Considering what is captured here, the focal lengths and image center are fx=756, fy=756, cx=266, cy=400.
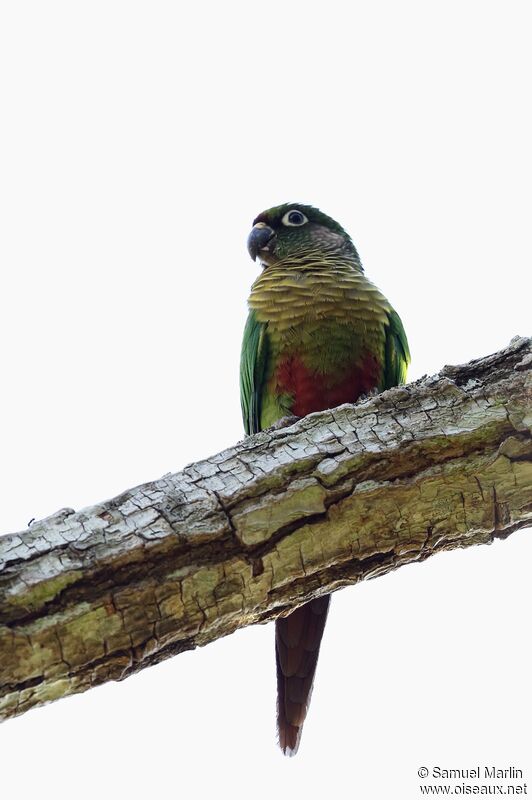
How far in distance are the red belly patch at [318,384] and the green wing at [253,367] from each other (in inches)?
5.9

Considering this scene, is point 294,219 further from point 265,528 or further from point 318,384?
point 265,528

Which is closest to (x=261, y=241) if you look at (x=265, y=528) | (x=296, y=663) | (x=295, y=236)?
(x=295, y=236)

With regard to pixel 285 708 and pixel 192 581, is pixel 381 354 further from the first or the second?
pixel 192 581

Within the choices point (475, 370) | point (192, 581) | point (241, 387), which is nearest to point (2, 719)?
point (192, 581)

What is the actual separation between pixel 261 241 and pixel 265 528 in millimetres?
3579

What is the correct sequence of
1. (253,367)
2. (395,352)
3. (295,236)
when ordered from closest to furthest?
(253,367) < (395,352) < (295,236)

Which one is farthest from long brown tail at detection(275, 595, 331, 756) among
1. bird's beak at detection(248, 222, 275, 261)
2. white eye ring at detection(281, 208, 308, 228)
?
white eye ring at detection(281, 208, 308, 228)

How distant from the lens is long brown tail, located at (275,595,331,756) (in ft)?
12.7

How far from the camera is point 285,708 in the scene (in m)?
3.91

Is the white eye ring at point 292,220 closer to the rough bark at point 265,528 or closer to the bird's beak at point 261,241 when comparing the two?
the bird's beak at point 261,241

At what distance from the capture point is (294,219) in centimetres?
610

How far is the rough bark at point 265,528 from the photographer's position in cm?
259

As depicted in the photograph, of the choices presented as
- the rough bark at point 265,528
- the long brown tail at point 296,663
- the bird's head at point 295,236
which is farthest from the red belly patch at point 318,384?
the rough bark at point 265,528

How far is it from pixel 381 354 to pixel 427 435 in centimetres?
190
